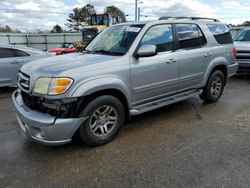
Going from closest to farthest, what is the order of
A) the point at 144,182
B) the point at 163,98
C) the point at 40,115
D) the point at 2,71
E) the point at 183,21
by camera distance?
the point at 144,182 < the point at 40,115 < the point at 163,98 < the point at 183,21 < the point at 2,71

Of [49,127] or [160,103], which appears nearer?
[49,127]

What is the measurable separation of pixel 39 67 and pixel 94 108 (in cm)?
100

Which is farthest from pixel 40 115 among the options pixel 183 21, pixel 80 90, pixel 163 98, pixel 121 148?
pixel 183 21

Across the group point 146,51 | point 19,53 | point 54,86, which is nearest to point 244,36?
point 146,51

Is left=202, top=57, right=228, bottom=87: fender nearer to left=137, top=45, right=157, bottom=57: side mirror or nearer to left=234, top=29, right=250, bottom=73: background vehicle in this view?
left=137, top=45, right=157, bottom=57: side mirror

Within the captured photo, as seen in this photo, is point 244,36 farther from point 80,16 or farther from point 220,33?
point 80,16

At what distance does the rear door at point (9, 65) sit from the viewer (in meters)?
7.28

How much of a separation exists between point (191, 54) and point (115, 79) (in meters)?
1.96

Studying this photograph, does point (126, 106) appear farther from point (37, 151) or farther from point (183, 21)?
point (183, 21)

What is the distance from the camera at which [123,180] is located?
9.96 ft

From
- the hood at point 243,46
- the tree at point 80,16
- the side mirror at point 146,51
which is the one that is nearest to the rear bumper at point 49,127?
the side mirror at point 146,51

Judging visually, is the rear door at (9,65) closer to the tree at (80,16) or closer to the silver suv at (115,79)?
the silver suv at (115,79)

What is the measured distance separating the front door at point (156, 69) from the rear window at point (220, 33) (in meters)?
1.44

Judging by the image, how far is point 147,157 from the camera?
11.7 ft
